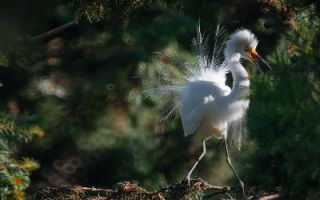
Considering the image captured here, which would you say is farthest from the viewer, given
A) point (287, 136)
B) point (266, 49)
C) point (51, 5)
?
point (266, 49)

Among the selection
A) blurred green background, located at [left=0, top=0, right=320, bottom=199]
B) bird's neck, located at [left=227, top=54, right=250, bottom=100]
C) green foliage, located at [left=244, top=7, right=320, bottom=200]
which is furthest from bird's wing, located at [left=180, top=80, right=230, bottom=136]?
green foliage, located at [left=244, top=7, right=320, bottom=200]

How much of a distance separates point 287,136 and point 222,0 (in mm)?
1766

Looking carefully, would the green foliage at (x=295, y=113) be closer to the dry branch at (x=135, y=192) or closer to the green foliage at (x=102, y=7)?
the dry branch at (x=135, y=192)

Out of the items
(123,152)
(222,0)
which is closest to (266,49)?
(222,0)

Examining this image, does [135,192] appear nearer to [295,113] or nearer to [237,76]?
[237,76]

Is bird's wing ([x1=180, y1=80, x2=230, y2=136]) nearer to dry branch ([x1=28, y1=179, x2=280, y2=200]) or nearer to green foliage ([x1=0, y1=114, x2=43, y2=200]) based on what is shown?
dry branch ([x1=28, y1=179, x2=280, y2=200])

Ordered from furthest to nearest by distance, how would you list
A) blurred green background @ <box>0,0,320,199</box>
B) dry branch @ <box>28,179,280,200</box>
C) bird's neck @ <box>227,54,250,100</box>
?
blurred green background @ <box>0,0,320,199</box> → bird's neck @ <box>227,54,250,100</box> → dry branch @ <box>28,179,280,200</box>

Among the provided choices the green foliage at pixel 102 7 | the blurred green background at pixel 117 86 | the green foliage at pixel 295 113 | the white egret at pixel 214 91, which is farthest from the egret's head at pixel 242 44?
the green foliage at pixel 295 113

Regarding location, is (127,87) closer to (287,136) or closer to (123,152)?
(123,152)

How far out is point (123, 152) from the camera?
11.7 ft

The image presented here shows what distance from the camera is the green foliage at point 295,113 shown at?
1340 mm

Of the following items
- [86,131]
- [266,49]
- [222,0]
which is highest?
[222,0]

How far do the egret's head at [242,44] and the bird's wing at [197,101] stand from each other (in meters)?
0.18

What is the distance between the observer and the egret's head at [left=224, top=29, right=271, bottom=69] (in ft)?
9.09
